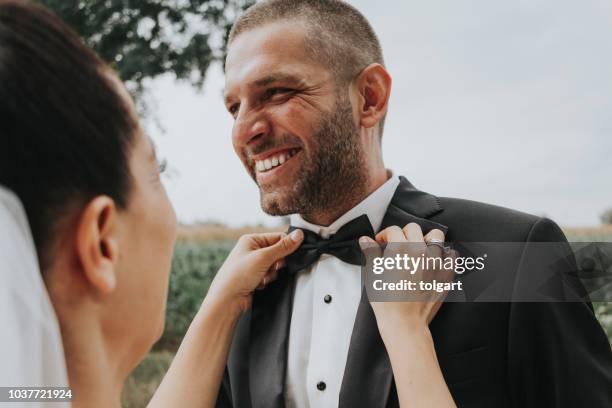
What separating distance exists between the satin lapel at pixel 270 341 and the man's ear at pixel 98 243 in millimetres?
1009

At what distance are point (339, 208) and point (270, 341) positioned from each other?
0.53 meters

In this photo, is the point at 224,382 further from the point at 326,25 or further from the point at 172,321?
the point at 172,321

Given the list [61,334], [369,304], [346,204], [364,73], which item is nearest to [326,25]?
[364,73]

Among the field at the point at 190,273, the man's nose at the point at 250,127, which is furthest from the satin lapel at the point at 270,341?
the field at the point at 190,273

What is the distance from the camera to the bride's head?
2.76ft

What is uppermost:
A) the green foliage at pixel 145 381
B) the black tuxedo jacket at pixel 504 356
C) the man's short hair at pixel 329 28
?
the man's short hair at pixel 329 28

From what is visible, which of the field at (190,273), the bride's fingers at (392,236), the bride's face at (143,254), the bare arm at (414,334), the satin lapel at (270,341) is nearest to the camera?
the bride's face at (143,254)

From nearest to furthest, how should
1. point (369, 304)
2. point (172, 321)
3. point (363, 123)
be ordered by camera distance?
point (369, 304)
point (363, 123)
point (172, 321)

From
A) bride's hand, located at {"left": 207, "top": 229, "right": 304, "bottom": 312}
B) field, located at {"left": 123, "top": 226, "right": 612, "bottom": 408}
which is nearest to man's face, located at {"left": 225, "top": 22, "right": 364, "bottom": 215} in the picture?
bride's hand, located at {"left": 207, "top": 229, "right": 304, "bottom": 312}

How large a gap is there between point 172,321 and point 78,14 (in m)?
4.45

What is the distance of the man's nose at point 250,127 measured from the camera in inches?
77.1

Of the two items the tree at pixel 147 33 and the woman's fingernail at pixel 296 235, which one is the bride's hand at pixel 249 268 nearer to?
the woman's fingernail at pixel 296 235

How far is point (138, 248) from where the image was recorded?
3.30 ft

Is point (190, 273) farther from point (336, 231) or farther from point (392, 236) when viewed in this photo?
point (392, 236)
